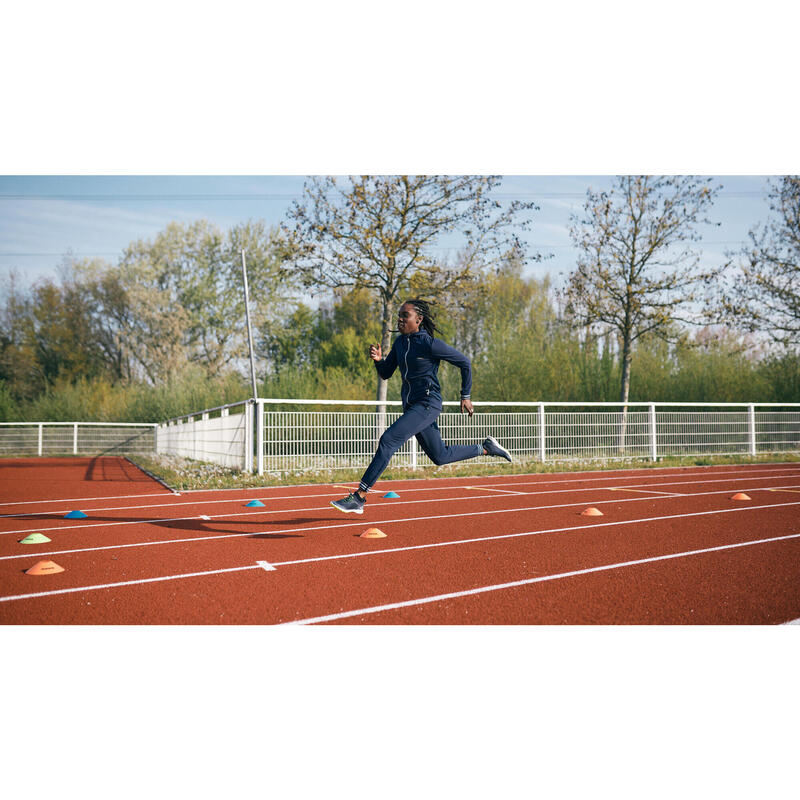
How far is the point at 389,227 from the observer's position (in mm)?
13430

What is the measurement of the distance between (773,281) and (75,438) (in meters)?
20.4

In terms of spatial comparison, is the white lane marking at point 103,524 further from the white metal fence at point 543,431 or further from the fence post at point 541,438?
the fence post at point 541,438

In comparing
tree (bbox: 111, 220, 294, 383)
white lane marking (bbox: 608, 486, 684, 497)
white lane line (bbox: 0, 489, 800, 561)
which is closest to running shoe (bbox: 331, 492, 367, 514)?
white lane line (bbox: 0, 489, 800, 561)

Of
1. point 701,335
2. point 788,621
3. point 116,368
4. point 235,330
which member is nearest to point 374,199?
point 701,335

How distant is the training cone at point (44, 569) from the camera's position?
13.6ft

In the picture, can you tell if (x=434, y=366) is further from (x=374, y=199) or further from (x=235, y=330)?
(x=235, y=330)

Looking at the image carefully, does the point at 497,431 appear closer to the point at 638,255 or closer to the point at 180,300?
the point at 638,255

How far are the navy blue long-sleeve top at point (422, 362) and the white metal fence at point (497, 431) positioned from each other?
4.58 metres

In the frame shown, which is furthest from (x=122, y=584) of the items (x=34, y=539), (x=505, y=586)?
(x=505, y=586)

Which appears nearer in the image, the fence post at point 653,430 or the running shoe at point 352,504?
the running shoe at point 352,504

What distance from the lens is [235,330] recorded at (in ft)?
85.0

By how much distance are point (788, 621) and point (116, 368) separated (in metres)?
25.2

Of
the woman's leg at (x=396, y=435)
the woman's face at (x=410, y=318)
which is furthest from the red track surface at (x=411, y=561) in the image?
the woman's face at (x=410, y=318)

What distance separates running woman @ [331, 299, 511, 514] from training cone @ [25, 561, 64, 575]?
6.78 ft
